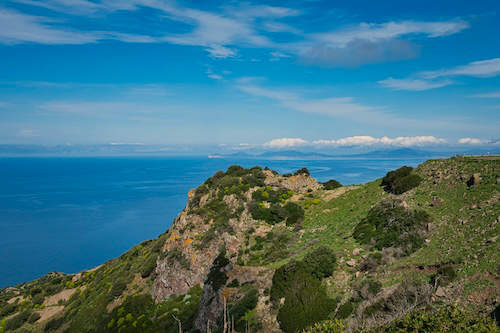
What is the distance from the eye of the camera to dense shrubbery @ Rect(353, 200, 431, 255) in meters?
20.9

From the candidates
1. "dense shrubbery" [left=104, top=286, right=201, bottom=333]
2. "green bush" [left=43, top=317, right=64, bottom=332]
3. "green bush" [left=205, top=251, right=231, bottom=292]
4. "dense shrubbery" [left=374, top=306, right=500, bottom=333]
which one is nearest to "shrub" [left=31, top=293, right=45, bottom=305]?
"green bush" [left=43, top=317, right=64, bottom=332]

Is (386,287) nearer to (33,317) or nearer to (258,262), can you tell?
(258,262)

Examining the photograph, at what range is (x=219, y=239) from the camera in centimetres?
3288

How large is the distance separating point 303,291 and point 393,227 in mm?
9441

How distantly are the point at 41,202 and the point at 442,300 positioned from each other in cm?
20275

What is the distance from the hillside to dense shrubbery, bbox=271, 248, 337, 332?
8cm

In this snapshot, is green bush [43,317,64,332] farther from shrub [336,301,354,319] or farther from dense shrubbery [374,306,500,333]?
dense shrubbery [374,306,500,333]

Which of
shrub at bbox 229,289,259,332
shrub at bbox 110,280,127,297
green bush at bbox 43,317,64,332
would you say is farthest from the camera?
green bush at bbox 43,317,64,332

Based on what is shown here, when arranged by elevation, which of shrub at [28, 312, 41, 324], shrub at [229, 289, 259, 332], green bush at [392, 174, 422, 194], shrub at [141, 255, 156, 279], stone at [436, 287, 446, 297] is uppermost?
green bush at [392, 174, 422, 194]

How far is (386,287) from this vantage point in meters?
17.0

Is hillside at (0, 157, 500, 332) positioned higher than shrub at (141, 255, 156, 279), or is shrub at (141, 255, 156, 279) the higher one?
hillside at (0, 157, 500, 332)

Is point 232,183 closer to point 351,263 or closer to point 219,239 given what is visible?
point 219,239

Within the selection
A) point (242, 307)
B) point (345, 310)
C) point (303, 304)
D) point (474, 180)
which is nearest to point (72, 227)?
point (242, 307)

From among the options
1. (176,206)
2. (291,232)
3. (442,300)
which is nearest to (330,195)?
(291,232)
